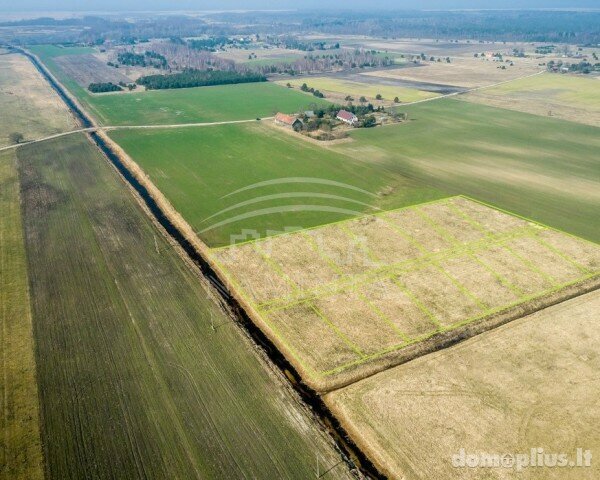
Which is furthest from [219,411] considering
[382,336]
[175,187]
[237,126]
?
[237,126]

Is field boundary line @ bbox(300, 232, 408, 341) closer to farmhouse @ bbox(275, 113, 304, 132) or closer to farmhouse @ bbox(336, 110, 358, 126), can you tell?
farmhouse @ bbox(275, 113, 304, 132)

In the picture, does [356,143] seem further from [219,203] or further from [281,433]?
[281,433]

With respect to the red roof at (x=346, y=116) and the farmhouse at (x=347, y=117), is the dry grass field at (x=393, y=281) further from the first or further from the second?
the red roof at (x=346, y=116)

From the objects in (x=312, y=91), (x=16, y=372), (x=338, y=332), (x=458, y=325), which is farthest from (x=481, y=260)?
(x=312, y=91)

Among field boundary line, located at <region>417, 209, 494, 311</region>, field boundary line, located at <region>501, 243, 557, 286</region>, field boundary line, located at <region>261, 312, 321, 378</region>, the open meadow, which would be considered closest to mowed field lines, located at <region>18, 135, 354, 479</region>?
field boundary line, located at <region>261, 312, 321, 378</region>

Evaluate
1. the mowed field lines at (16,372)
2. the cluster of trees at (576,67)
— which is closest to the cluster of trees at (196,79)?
the mowed field lines at (16,372)
